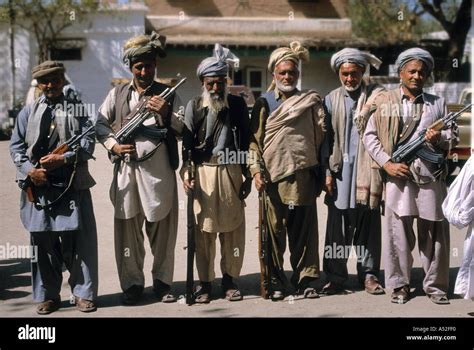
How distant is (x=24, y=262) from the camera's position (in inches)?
290

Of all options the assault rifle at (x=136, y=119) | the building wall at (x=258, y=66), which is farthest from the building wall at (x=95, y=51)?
the assault rifle at (x=136, y=119)

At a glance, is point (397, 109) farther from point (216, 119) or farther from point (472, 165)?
point (216, 119)

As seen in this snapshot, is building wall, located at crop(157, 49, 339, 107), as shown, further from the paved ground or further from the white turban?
the white turban

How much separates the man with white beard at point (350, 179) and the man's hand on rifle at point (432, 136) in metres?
0.55

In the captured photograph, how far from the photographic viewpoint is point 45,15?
2289 centimetres

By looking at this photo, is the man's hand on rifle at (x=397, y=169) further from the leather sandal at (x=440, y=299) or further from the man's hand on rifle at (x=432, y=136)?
the leather sandal at (x=440, y=299)

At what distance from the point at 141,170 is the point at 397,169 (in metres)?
2.15

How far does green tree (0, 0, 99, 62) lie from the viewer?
2252cm

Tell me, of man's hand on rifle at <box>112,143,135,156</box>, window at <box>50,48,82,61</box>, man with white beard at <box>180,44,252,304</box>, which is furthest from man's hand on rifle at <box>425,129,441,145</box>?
window at <box>50,48,82,61</box>

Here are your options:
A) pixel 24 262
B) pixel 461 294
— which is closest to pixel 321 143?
pixel 461 294

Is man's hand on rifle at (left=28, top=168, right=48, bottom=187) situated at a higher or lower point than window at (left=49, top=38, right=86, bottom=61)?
lower

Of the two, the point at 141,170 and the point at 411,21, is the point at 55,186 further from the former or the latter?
the point at 411,21

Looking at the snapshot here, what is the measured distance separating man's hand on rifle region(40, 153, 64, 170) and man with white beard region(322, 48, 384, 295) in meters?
2.24

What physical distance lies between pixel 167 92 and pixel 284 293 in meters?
2.01
